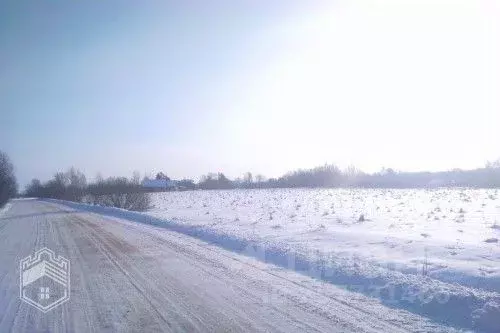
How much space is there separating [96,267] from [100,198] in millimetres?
37620

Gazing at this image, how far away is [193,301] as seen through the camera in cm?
773

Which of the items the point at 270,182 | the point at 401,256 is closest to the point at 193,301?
the point at 401,256

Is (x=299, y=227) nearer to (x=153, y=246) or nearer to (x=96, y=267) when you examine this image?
(x=153, y=246)

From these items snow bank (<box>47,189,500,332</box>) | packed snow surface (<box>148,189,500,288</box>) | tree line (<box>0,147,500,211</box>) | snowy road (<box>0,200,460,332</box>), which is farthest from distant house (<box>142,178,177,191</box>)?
snowy road (<box>0,200,460,332</box>)

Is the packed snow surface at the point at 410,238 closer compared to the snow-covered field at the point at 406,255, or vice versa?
the snow-covered field at the point at 406,255

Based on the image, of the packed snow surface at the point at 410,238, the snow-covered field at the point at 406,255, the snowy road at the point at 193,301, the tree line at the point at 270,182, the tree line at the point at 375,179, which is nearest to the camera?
the snowy road at the point at 193,301

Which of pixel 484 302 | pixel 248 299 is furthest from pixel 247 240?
pixel 484 302
